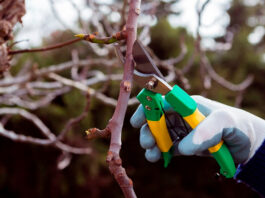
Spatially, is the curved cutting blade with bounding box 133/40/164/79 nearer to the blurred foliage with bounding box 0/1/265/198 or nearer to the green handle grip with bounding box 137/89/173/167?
the green handle grip with bounding box 137/89/173/167

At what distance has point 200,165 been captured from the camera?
421 cm

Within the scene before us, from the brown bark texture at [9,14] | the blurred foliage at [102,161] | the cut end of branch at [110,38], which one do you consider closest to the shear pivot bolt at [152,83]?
the cut end of branch at [110,38]

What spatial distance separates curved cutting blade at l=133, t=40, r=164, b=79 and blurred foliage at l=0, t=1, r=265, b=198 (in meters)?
2.88

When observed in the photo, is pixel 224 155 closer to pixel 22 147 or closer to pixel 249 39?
pixel 22 147

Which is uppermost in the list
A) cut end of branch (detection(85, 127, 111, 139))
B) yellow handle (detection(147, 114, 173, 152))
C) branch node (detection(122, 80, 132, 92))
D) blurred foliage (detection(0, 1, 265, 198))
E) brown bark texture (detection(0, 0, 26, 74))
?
brown bark texture (detection(0, 0, 26, 74))

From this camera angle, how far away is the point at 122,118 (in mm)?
526

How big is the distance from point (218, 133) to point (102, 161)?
3.22 meters

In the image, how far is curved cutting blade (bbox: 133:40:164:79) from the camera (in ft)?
1.98

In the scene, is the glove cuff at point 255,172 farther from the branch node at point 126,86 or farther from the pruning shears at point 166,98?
the branch node at point 126,86

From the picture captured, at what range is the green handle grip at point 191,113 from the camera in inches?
25.3

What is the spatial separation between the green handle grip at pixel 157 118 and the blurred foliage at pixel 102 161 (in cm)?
279

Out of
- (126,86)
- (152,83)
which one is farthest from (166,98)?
(126,86)

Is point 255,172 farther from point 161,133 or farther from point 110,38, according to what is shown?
point 110,38

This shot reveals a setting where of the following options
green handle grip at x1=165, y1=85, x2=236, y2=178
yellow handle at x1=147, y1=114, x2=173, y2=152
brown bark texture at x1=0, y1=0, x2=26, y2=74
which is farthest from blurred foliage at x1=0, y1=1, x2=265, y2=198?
green handle grip at x1=165, y1=85, x2=236, y2=178
